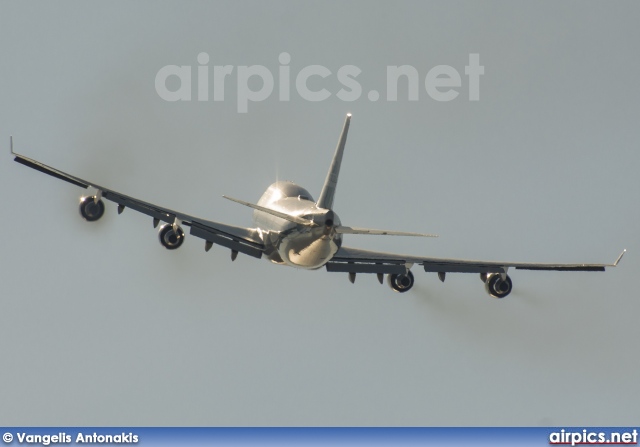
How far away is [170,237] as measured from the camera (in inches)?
3617

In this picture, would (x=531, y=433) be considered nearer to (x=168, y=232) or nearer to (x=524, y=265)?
(x=524, y=265)

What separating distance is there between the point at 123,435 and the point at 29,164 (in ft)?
57.0

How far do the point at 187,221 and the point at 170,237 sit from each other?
2.26m

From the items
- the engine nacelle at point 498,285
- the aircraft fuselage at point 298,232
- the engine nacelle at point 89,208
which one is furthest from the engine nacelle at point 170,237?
the engine nacelle at point 498,285

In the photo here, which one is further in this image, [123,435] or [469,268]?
[469,268]

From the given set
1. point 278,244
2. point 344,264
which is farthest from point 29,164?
point 344,264

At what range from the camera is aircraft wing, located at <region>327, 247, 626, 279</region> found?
98.6m

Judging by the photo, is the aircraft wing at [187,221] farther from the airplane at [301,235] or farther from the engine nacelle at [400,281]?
the engine nacelle at [400,281]

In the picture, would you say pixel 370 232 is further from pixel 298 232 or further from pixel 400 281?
pixel 400 281

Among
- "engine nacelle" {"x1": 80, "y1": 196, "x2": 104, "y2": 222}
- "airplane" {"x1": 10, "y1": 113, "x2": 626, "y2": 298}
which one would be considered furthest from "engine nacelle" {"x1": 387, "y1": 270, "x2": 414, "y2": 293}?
"engine nacelle" {"x1": 80, "y1": 196, "x2": 104, "y2": 222}

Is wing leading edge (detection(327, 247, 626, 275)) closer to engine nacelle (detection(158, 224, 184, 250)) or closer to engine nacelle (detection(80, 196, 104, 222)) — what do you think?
engine nacelle (detection(158, 224, 184, 250))

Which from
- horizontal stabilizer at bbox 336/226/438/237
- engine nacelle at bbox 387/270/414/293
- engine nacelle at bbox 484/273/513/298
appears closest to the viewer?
horizontal stabilizer at bbox 336/226/438/237

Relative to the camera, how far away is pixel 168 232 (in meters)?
91.9

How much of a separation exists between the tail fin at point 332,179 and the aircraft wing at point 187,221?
223 inches
